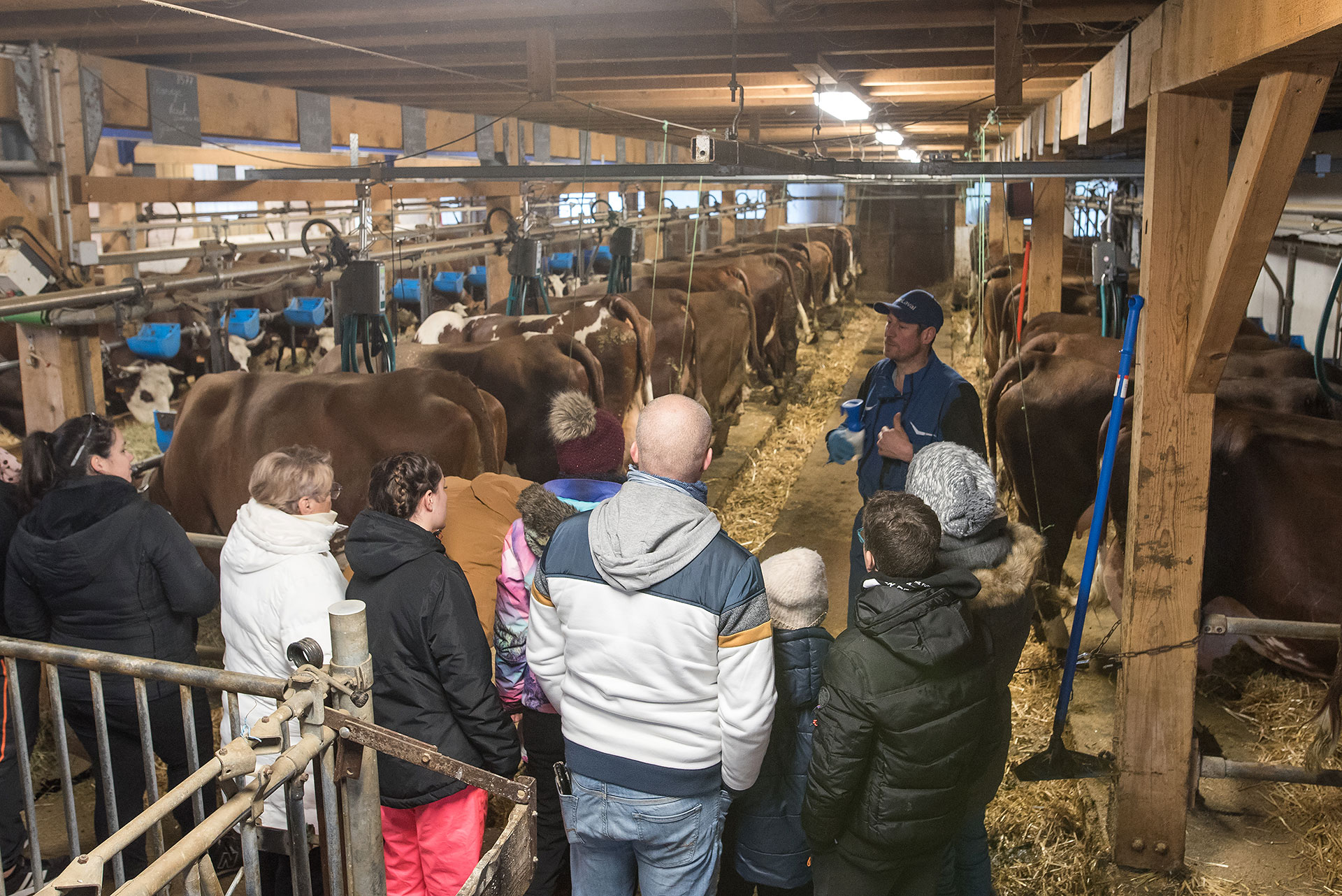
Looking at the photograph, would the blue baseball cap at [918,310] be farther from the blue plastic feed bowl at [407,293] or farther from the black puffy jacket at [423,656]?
the blue plastic feed bowl at [407,293]

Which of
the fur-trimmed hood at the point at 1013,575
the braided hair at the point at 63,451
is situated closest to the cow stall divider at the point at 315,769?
the braided hair at the point at 63,451

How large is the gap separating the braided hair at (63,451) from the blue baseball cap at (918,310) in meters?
2.86

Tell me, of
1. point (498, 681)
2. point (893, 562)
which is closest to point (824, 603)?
point (893, 562)

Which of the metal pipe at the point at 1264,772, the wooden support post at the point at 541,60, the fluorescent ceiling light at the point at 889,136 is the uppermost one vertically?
the fluorescent ceiling light at the point at 889,136

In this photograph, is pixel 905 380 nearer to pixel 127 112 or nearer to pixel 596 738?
pixel 596 738

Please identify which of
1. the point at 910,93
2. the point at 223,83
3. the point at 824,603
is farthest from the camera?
the point at 910,93

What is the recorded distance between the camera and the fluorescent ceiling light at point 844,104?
21.8 ft

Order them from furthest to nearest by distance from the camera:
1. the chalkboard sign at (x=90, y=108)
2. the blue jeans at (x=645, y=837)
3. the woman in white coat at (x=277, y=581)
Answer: the chalkboard sign at (x=90, y=108) → the woman in white coat at (x=277, y=581) → the blue jeans at (x=645, y=837)

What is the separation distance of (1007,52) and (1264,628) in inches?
102

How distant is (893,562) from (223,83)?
514 cm

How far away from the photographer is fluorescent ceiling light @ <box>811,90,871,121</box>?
21.8 ft

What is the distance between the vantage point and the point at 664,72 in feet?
21.8

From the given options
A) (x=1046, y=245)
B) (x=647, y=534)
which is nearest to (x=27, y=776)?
(x=647, y=534)

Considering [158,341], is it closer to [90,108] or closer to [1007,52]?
[90,108]
